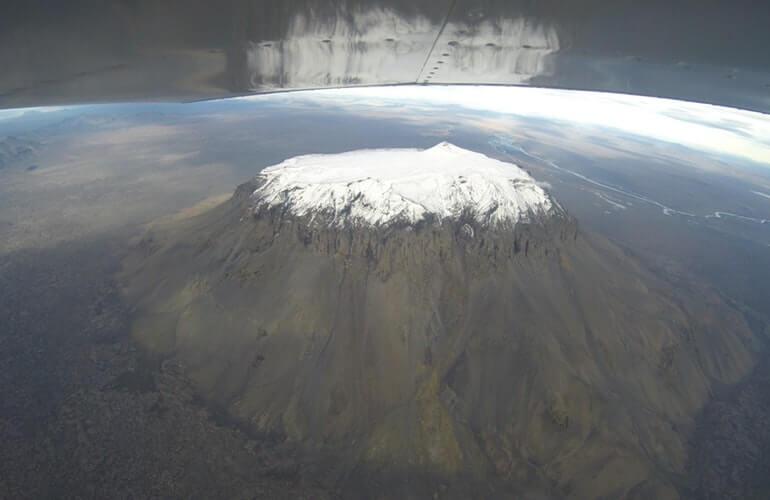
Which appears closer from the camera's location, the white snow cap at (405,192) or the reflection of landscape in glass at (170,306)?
the reflection of landscape in glass at (170,306)

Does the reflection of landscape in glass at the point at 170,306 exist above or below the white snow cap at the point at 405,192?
below

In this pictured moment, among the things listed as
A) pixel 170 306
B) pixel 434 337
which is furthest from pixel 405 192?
pixel 170 306

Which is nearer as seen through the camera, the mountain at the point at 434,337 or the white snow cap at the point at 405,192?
the mountain at the point at 434,337

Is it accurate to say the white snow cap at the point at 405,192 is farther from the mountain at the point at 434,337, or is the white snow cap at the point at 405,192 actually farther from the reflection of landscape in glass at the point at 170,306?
the reflection of landscape in glass at the point at 170,306

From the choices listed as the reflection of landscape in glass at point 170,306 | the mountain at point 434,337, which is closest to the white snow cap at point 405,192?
the mountain at point 434,337

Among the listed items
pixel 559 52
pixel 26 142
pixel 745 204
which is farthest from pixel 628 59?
pixel 26 142

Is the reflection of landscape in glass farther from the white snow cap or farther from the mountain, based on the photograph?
the white snow cap

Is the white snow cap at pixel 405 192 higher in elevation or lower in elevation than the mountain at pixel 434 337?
higher

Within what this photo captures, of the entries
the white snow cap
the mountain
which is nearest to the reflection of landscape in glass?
the mountain
